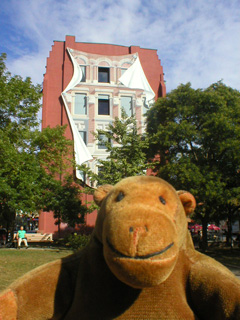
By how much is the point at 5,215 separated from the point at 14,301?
1872 cm

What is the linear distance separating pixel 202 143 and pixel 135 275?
46.3 feet

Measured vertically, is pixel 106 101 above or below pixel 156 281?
above

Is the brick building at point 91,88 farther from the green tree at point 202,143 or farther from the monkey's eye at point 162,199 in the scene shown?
the monkey's eye at point 162,199

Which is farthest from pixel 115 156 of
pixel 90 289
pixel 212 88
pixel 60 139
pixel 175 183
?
pixel 90 289

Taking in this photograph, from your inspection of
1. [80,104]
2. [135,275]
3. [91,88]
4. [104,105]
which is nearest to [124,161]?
[80,104]

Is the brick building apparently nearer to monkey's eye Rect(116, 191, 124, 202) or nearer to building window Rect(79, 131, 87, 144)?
building window Rect(79, 131, 87, 144)

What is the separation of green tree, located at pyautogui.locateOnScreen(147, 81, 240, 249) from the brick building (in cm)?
600

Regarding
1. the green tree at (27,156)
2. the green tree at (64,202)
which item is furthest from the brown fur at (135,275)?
the green tree at (64,202)

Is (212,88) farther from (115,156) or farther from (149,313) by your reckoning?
(149,313)

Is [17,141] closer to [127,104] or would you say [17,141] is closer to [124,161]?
[124,161]

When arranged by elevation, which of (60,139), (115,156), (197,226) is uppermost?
(60,139)

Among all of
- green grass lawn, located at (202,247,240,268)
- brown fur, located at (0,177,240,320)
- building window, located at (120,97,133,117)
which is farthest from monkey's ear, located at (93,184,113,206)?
building window, located at (120,97,133,117)

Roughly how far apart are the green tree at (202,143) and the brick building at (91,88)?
600 centimetres

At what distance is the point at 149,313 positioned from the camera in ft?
5.91
